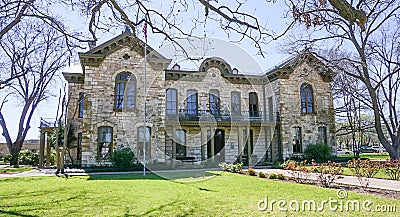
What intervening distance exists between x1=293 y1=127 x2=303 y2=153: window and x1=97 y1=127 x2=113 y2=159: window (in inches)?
535

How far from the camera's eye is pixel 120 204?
6.99m

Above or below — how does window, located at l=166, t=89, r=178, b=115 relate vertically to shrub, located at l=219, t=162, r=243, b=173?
above

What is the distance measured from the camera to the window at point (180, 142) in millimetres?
22286

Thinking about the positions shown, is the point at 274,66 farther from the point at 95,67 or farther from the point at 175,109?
the point at 95,67

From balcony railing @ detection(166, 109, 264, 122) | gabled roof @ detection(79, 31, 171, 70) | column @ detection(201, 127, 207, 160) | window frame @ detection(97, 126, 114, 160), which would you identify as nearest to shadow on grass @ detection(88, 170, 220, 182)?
window frame @ detection(97, 126, 114, 160)

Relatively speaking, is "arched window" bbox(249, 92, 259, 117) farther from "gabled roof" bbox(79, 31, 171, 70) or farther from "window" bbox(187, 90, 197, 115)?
"gabled roof" bbox(79, 31, 171, 70)

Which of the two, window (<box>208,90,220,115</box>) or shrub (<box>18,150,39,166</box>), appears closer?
window (<box>208,90,220,115</box>)

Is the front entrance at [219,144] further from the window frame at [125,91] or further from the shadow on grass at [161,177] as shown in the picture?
the shadow on grass at [161,177]

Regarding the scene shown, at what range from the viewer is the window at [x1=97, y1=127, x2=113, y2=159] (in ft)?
63.7

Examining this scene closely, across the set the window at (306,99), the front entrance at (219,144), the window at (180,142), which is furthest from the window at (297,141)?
the window at (180,142)

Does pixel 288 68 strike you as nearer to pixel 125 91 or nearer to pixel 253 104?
pixel 253 104

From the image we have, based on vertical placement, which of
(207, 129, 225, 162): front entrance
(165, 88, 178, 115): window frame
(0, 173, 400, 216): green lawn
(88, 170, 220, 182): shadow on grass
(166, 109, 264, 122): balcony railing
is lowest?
(88, 170, 220, 182): shadow on grass

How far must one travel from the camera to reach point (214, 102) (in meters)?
23.8

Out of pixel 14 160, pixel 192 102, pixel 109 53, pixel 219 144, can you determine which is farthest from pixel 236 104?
pixel 14 160
